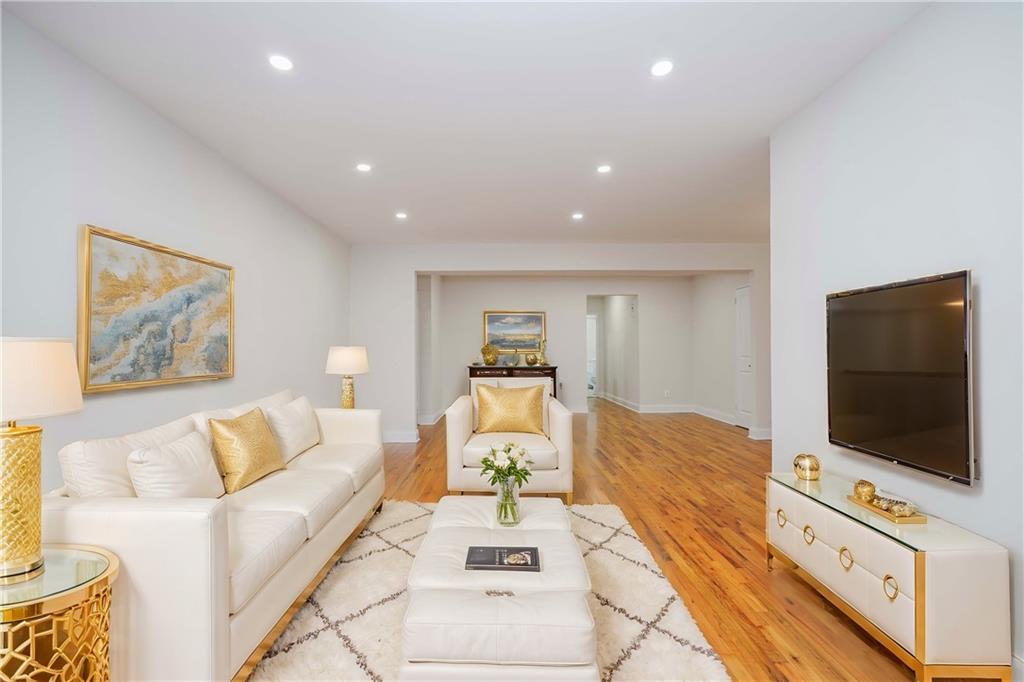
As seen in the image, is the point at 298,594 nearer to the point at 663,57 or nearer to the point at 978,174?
the point at 663,57

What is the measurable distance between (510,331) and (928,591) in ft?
23.2

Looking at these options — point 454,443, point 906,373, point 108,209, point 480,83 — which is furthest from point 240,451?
point 906,373

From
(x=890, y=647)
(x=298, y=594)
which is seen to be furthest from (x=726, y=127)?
(x=298, y=594)

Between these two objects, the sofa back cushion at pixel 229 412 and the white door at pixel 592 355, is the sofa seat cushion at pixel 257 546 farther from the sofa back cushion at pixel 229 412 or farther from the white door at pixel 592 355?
the white door at pixel 592 355

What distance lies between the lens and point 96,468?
1.90 metres

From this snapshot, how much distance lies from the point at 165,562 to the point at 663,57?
2.82 meters

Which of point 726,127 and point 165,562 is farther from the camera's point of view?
point 726,127

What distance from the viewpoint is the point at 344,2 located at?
6.14 ft

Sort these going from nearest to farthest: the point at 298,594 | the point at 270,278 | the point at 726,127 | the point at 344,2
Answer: the point at 344,2 < the point at 298,594 < the point at 726,127 < the point at 270,278

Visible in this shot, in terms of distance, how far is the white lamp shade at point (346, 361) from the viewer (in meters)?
4.21

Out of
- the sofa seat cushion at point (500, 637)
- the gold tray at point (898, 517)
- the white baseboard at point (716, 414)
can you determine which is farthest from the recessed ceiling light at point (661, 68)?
the white baseboard at point (716, 414)

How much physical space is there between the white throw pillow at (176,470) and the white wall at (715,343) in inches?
263

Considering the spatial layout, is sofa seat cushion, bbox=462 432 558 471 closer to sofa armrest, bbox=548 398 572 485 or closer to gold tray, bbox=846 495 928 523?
sofa armrest, bbox=548 398 572 485

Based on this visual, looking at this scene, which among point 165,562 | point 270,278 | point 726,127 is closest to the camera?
A: point 165,562
